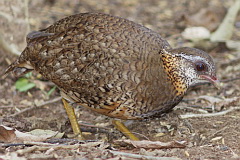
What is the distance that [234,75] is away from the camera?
7.03 m

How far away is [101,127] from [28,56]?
1.36 meters

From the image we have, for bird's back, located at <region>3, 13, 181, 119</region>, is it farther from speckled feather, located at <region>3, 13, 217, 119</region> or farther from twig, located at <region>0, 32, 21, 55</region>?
twig, located at <region>0, 32, 21, 55</region>

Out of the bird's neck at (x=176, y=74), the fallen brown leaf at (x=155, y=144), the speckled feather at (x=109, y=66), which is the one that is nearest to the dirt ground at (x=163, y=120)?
the fallen brown leaf at (x=155, y=144)

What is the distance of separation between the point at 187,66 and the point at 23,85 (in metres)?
2.87

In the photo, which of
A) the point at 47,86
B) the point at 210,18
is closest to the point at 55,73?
the point at 47,86

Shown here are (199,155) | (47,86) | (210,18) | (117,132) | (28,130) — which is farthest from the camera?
(210,18)

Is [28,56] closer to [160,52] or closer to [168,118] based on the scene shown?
[160,52]

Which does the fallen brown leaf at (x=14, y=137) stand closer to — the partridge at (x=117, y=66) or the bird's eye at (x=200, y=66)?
the partridge at (x=117, y=66)

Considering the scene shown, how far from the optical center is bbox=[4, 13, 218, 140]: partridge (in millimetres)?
4730

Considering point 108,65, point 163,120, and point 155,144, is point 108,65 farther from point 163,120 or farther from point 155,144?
Answer: point 163,120

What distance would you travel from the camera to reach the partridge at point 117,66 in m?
Result: 4.73

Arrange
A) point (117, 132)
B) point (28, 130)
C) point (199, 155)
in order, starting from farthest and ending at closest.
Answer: point (117, 132)
point (28, 130)
point (199, 155)

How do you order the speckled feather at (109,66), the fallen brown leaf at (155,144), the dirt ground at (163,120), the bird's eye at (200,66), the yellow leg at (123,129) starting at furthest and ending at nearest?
1. the yellow leg at (123,129)
2. the bird's eye at (200,66)
3. the speckled feather at (109,66)
4. the fallen brown leaf at (155,144)
5. the dirt ground at (163,120)

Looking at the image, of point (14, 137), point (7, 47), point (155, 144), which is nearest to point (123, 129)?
point (155, 144)
